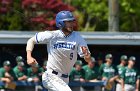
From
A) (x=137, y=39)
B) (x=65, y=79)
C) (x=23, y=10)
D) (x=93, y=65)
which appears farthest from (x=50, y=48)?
(x=23, y=10)

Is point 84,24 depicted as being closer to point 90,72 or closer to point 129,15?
point 129,15

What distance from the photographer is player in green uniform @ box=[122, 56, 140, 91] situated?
13.5m

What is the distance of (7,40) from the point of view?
13969mm

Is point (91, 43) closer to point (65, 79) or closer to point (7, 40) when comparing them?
point (7, 40)

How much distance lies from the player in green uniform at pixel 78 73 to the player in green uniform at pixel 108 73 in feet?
1.73

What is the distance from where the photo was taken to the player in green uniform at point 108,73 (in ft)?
44.5

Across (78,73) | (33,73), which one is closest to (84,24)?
(78,73)

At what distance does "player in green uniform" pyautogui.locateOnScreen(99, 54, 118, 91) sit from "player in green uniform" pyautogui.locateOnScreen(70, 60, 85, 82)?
526 millimetres

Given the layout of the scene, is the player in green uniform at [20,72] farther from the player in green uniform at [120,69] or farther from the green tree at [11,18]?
the green tree at [11,18]

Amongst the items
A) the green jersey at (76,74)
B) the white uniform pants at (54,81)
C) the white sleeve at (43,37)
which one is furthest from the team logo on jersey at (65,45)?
the green jersey at (76,74)

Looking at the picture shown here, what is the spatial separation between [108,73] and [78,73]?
77 centimetres

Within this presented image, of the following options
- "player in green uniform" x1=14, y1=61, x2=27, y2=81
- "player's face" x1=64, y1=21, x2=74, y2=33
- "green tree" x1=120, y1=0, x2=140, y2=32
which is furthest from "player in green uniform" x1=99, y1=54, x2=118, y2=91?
"green tree" x1=120, y1=0, x2=140, y2=32

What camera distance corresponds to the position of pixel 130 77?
13578mm

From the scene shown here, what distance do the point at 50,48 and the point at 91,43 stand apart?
5.85 metres
